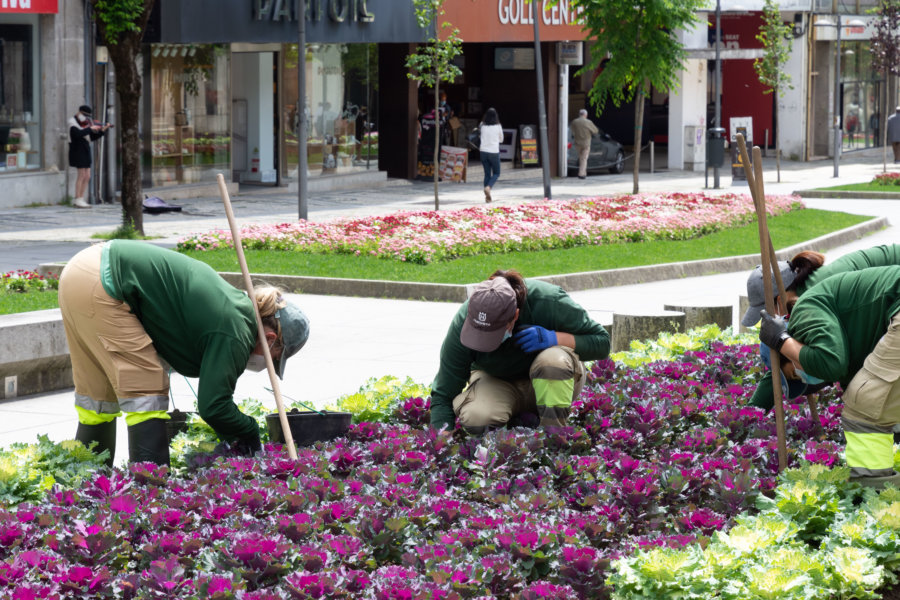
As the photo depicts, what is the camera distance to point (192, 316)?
5496 millimetres

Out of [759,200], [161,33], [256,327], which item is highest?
[161,33]

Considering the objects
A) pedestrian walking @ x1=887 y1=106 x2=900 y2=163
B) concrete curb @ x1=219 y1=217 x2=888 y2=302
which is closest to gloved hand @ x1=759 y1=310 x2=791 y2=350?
concrete curb @ x1=219 y1=217 x2=888 y2=302

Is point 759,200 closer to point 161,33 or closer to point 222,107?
point 161,33

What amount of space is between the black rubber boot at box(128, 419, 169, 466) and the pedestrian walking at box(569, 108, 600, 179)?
2625 cm

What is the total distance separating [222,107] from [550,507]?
21.3 meters

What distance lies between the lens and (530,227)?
55.6 feet

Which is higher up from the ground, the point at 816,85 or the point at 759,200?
the point at 816,85

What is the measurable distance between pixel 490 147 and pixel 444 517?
1978 cm

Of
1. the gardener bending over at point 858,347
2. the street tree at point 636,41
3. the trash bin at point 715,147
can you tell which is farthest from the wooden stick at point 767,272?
the trash bin at point 715,147

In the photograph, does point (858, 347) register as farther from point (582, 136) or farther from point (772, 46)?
point (772, 46)

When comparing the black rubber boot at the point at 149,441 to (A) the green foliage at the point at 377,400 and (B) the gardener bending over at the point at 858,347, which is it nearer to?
(A) the green foliage at the point at 377,400

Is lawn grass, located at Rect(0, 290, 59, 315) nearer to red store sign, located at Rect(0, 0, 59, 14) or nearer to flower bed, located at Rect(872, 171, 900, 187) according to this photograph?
red store sign, located at Rect(0, 0, 59, 14)

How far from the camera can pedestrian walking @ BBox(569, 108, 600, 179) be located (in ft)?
103

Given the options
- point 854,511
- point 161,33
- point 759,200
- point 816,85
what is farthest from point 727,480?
point 816,85
